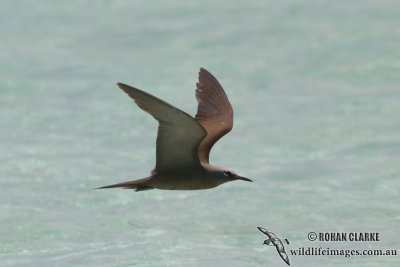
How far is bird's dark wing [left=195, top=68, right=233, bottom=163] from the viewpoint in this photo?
9633 mm

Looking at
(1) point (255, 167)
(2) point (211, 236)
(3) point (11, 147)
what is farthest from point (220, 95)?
(3) point (11, 147)

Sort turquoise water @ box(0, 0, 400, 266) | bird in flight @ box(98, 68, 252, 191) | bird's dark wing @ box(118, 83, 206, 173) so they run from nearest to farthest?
bird's dark wing @ box(118, 83, 206, 173) → bird in flight @ box(98, 68, 252, 191) → turquoise water @ box(0, 0, 400, 266)

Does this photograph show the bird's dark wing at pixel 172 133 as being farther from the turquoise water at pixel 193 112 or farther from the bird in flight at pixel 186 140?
the turquoise water at pixel 193 112

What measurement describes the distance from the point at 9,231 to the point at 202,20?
8.71m

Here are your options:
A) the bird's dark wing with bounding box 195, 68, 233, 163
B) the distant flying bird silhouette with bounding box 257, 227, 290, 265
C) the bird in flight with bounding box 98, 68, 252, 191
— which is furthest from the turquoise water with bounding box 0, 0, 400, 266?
the bird's dark wing with bounding box 195, 68, 233, 163

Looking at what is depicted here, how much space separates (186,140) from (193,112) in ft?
19.8

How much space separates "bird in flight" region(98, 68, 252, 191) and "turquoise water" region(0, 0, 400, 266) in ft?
3.02

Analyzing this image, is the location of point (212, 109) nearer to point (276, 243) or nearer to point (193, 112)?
point (276, 243)

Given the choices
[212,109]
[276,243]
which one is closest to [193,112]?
[212,109]

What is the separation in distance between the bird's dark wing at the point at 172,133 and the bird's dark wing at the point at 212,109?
76 centimetres

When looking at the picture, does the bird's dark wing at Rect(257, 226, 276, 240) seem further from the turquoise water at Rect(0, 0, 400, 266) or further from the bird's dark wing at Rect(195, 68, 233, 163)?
the bird's dark wing at Rect(195, 68, 233, 163)

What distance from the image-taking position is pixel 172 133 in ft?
27.7

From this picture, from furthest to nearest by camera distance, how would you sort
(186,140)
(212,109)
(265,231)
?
(265,231), (212,109), (186,140)

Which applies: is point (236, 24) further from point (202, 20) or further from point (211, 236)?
point (211, 236)
